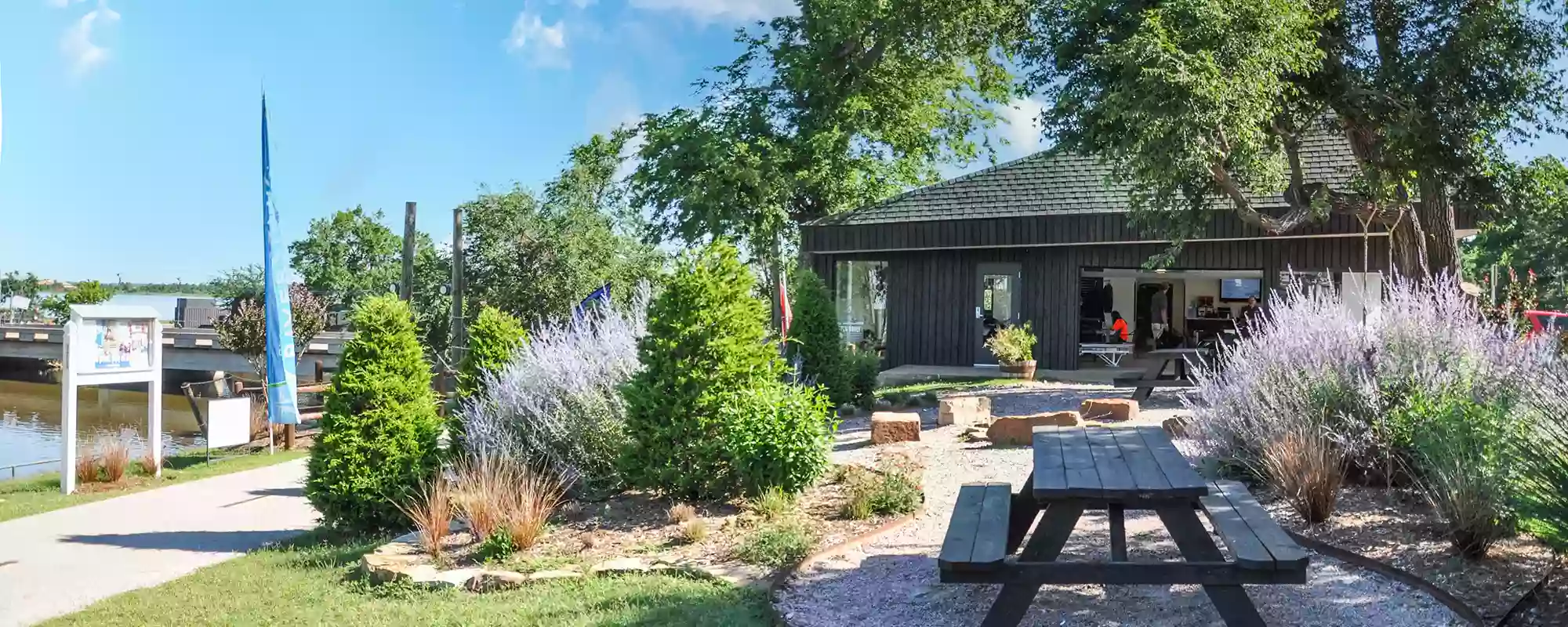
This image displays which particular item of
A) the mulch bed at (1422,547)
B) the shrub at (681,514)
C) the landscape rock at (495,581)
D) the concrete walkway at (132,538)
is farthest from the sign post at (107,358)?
the mulch bed at (1422,547)

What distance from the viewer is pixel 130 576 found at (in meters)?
6.16

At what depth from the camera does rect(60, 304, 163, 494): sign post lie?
396 inches

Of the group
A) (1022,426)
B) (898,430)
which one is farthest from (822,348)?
(1022,426)

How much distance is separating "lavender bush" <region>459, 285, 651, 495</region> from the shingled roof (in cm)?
1130

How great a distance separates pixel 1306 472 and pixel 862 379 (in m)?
7.03

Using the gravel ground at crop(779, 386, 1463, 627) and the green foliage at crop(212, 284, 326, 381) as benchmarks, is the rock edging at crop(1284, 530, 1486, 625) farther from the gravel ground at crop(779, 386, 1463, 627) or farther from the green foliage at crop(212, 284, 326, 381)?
the green foliage at crop(212, 284, 326, 381)

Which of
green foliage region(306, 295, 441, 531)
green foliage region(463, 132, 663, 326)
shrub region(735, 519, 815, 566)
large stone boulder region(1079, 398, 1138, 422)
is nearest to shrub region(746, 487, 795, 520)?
shrub region(735, 519, 815, 566)

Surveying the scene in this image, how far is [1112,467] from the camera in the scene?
3984 millimetres

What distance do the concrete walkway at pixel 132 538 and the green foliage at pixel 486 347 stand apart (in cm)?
160

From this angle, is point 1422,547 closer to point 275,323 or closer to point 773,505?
point 773,505

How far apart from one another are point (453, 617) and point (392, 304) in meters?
3.31

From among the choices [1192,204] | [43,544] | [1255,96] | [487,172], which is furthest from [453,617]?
[487,172]

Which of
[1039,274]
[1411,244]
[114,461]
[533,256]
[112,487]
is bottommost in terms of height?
[112,487]

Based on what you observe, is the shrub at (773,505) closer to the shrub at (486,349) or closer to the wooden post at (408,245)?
the shrub at (486,349)
